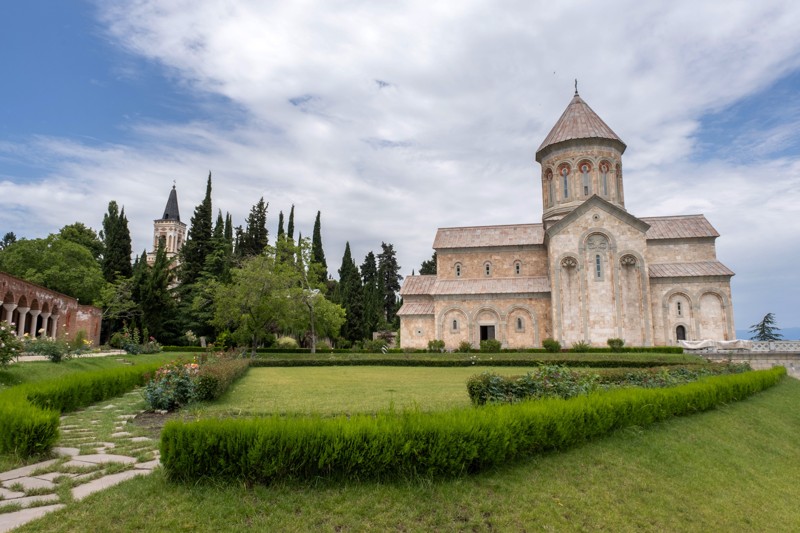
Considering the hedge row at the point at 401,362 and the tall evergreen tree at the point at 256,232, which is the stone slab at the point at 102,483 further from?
the tall evergreen tree at the point at 256,232

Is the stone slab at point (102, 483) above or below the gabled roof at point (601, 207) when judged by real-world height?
below

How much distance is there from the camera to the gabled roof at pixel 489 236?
34.3 metres

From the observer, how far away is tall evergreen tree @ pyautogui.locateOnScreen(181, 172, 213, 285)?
4106cm

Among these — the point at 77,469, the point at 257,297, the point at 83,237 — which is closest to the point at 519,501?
the point at 77,469

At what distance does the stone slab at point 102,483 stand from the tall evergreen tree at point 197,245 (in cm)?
3787

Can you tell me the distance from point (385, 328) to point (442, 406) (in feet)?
135

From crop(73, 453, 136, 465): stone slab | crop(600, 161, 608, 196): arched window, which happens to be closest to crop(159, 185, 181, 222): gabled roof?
crop(600, 161, 608, 196): arched window

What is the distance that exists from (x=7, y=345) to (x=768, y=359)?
2890 centimetres

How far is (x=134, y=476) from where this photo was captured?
531 cm

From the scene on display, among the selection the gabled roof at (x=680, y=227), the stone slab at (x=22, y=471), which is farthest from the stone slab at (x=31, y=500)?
the gabled roof at (x=680, y=227)

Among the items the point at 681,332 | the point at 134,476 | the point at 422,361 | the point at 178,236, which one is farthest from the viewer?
the point at 178,236

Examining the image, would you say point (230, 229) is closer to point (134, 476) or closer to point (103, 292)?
point (103, 292)

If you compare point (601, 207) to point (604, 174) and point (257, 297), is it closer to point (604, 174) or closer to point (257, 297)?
point (604, 174)

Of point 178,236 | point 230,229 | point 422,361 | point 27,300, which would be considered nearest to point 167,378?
point 422,361
